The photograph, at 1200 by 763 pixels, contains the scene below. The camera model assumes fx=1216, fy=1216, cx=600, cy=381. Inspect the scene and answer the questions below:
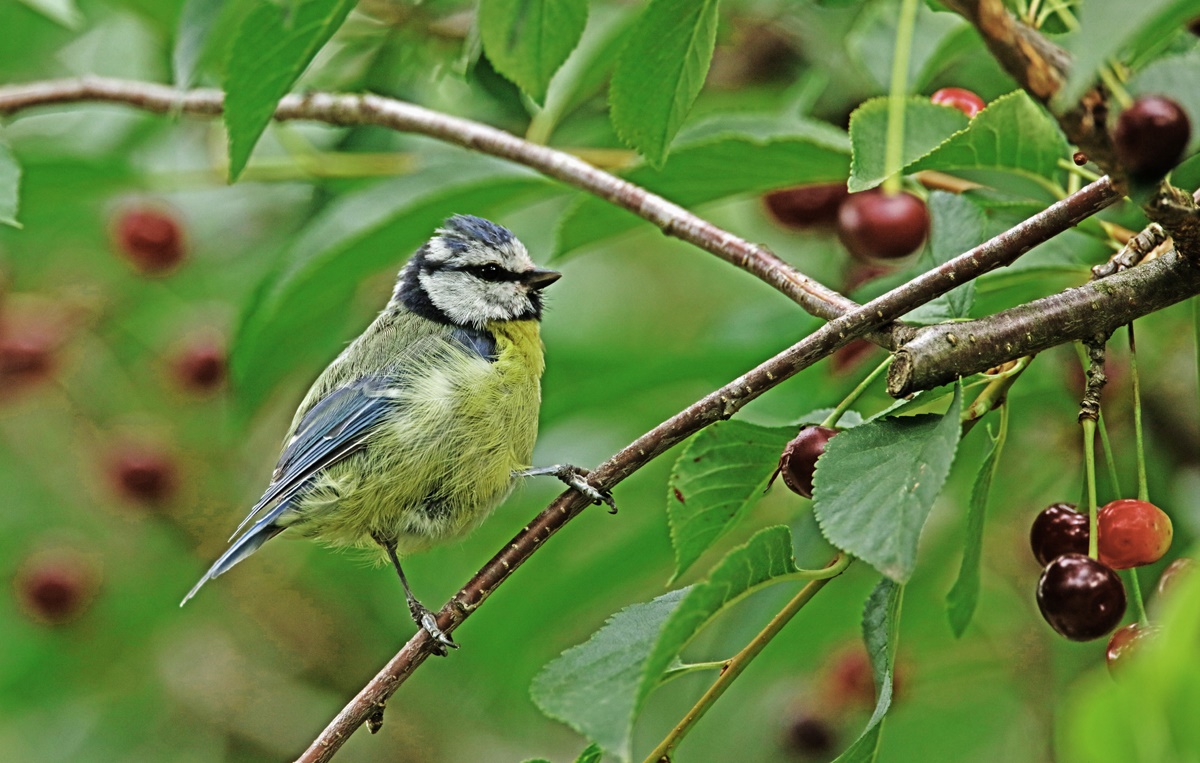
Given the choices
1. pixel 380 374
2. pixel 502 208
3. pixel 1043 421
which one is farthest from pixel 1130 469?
pixel 380 374

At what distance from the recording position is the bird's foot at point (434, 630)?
5.58 feet

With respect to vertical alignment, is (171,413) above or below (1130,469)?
above

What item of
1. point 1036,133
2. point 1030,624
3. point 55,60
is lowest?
point 1030,624

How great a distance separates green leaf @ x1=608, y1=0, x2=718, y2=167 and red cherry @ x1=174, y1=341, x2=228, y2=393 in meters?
2.02

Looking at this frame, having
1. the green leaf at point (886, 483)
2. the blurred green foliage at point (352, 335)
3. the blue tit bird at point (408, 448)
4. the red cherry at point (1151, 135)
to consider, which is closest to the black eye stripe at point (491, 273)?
the blurred green foliage at point (352, 335)

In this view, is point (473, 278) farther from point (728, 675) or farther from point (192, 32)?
point (728, 675)

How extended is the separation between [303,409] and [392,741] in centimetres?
133

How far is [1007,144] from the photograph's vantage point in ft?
5.42

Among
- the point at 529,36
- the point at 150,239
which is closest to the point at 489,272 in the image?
the point at 150,239

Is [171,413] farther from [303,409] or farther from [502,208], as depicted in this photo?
[502,208]

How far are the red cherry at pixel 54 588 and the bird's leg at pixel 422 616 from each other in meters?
1.27

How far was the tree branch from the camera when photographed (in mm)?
1370

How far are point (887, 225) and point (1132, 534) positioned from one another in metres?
0.67

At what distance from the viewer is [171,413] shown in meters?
3.79
